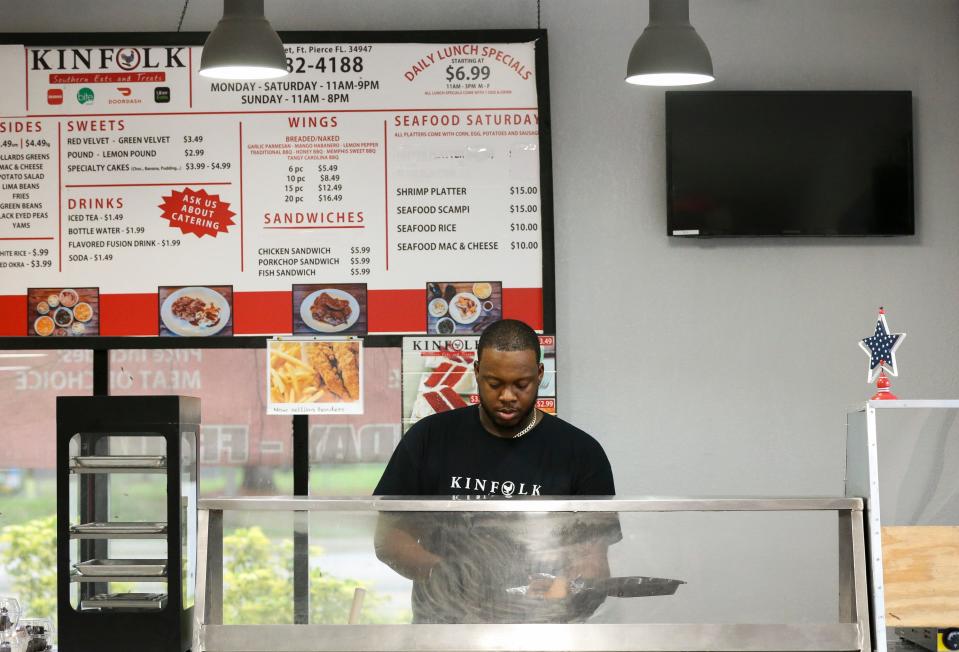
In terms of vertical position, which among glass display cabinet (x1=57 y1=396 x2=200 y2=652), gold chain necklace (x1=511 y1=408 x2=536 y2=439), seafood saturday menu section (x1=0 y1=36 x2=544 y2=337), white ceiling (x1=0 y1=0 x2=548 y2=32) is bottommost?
glass display cabinet (x1=57 y1=396 x2=200 y2=652)

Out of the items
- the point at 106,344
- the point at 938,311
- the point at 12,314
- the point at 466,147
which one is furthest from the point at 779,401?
the point at 12,314

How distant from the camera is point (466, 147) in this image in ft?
14.4

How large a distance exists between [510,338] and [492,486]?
39cm

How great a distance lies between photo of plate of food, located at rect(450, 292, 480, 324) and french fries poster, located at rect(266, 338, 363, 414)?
1.23 ft

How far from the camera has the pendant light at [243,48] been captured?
131 inches

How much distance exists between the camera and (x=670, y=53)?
344cm

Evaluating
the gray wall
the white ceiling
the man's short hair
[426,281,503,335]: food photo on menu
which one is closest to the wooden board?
the man's short hair

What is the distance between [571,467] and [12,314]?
2428 millimetres

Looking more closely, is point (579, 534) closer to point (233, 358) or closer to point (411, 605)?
point (411, 605)

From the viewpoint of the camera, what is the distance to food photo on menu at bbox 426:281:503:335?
4.38m

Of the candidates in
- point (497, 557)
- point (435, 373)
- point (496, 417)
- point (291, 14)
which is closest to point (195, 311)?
point (435, 373)

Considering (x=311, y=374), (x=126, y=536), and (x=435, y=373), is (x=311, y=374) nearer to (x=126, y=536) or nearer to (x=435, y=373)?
(x=435, y=373)

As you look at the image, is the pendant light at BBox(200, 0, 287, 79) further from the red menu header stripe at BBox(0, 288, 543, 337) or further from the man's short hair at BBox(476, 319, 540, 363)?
the red menu header stripe at BBox(0, 288, 543, 337)

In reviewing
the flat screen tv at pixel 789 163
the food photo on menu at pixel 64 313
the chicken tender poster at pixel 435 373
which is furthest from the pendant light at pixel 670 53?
the food photo on menu at pixel 64 313
